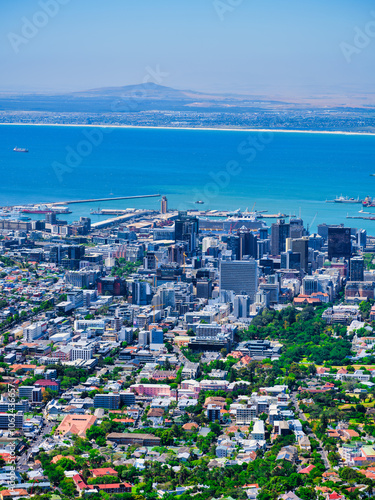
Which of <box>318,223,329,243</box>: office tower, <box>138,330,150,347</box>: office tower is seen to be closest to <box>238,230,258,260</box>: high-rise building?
<box>318,223,329,243</box>: office tower

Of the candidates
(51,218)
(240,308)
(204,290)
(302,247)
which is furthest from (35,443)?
(51,218)

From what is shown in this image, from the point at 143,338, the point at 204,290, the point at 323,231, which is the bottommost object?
the point at 143,338

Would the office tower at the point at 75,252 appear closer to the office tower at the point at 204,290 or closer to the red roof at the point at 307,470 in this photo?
the office tower at the point at 204,290

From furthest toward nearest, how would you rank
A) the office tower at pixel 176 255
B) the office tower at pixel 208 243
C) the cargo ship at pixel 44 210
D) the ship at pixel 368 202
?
the ship at pixel 368 202 → the cargo ship at pixel 44 210 → the office tower at pixel 208 243 → the office tower at pixel 176 255

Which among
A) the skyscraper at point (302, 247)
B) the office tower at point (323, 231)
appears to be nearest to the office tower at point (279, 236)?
the skyscraper at point (302, 247)

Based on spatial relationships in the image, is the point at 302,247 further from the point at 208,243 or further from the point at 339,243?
the point at 208,243
